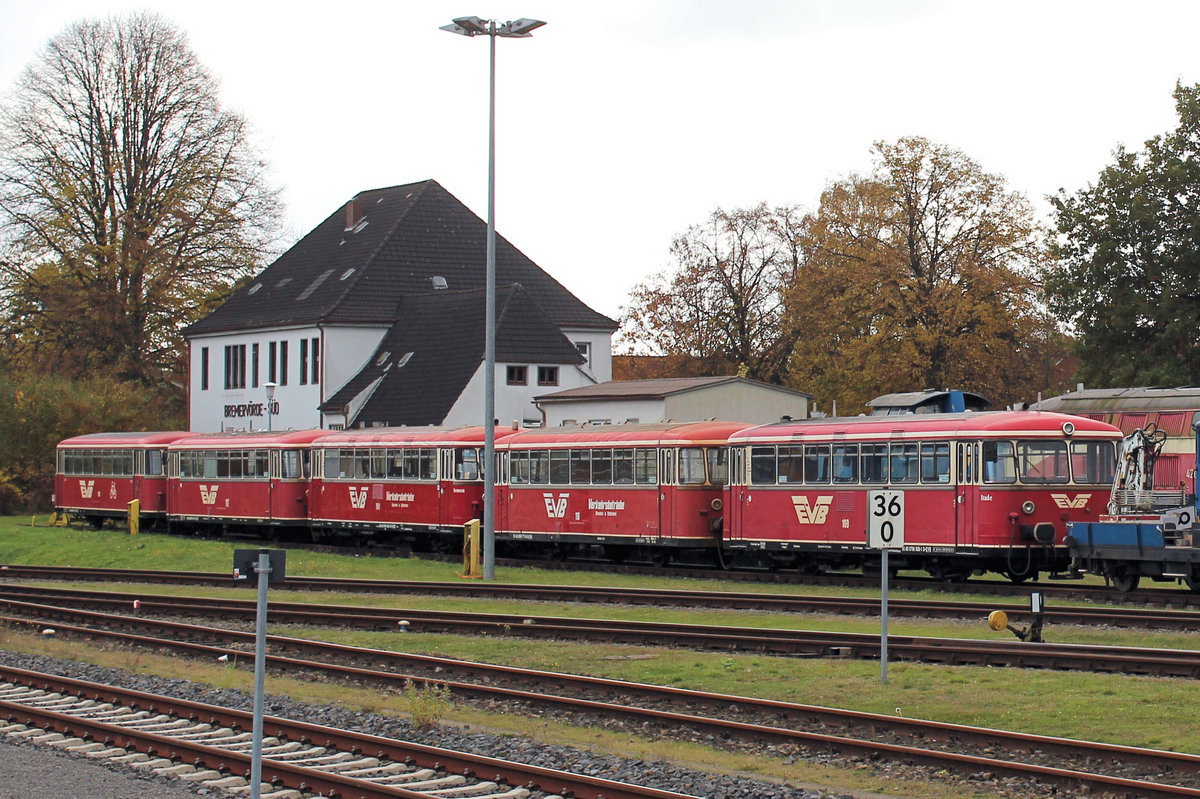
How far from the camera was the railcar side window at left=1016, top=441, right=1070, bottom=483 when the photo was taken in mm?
26438

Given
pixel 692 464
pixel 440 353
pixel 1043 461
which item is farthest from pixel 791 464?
pixel 440 353

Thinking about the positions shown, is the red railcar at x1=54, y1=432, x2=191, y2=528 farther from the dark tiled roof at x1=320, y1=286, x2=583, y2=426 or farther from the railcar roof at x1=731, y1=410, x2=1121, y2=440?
the railcar roof at x1=731, y1=410, x2=1121, y2=440

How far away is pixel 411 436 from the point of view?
127 feet

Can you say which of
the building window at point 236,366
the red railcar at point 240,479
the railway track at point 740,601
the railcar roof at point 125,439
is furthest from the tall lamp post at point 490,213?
the building window at point 236,366

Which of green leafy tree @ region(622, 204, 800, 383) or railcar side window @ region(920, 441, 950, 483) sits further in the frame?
green leafy tree @ region(622, 204, 800, 383)

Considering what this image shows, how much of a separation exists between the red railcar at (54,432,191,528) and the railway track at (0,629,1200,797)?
3111cm

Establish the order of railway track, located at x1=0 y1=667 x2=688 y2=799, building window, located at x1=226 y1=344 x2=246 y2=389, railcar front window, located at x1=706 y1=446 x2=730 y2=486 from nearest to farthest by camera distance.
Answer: railway track, located at x1=0 y1=667 x2=688 y2=799
railcar front window, located at x1=706 y1=446 x2=730 y2=486
building window, located at x1=226 y1=344 x2=246 y2=389

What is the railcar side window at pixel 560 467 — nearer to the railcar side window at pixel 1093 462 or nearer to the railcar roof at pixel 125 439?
the railcar side window at pixel 1093 462

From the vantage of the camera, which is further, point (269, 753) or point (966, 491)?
point (966, 491)

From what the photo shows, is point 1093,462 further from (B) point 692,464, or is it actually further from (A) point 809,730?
(A) point 809,730

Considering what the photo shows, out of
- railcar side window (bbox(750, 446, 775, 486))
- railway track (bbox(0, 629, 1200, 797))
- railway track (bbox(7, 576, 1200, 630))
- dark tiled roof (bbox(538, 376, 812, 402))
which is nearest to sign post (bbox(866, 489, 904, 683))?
railway track (bbox(0, 629, 1200, 797))

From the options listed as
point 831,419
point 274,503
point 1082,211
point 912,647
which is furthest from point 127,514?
point 912,647

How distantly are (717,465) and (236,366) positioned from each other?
39484 millimetres

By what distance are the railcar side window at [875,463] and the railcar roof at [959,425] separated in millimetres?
249
